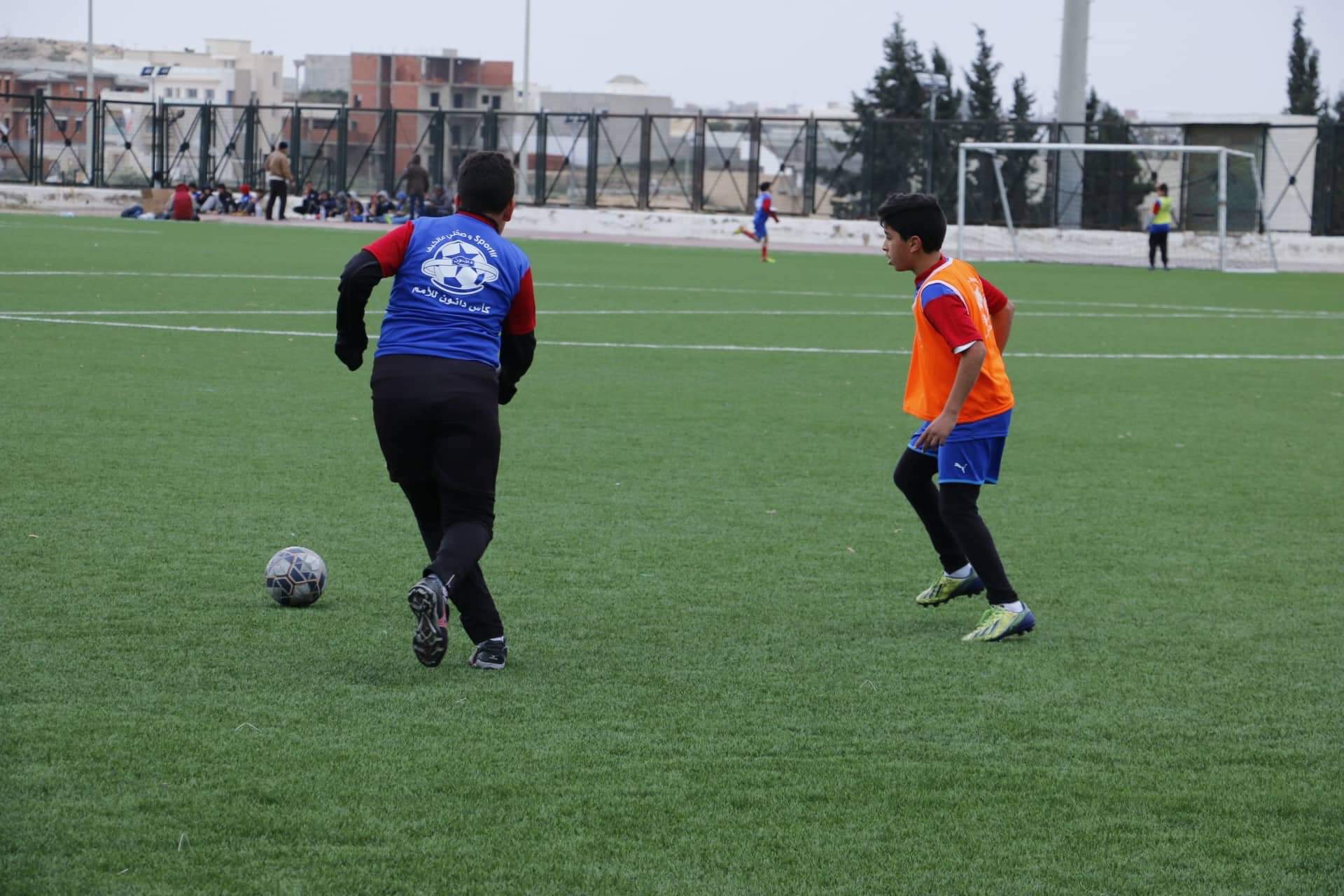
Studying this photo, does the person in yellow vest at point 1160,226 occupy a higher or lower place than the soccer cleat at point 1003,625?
higher

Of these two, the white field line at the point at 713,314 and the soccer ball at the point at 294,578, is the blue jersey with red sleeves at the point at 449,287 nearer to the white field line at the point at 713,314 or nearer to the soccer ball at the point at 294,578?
the soccer ball at the point at 294,578

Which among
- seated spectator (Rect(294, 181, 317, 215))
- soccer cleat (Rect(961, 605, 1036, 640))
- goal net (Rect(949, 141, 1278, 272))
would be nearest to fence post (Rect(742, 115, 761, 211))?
goal net (Rect(949, 141, 1278, 272))

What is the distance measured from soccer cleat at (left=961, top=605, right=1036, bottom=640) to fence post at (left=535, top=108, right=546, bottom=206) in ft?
148

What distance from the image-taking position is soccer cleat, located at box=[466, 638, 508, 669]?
5336mm

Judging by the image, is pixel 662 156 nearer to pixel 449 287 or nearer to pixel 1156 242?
pixel 1156 242

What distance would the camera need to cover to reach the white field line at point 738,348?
1553cm

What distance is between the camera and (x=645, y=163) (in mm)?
49625

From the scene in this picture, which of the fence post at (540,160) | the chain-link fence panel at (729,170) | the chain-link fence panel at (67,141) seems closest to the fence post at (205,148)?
the chain-link fence panel at (67,141)

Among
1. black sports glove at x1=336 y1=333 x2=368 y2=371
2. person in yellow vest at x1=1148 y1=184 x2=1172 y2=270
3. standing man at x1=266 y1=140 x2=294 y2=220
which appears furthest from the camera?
standing man at x1=266 y1=140 x2=294 y2=220

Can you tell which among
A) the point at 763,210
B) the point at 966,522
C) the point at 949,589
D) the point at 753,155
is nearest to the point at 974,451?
the point at 966,522

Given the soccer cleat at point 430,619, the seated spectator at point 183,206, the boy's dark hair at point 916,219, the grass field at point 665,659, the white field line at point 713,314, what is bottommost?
the grass field at point 665,659

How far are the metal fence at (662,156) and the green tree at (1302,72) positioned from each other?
26.9 m

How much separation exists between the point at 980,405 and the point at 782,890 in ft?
8.76

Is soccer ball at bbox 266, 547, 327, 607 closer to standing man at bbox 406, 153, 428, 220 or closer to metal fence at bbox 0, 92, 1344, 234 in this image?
standing man at bbox 406, 153, 428, 220
